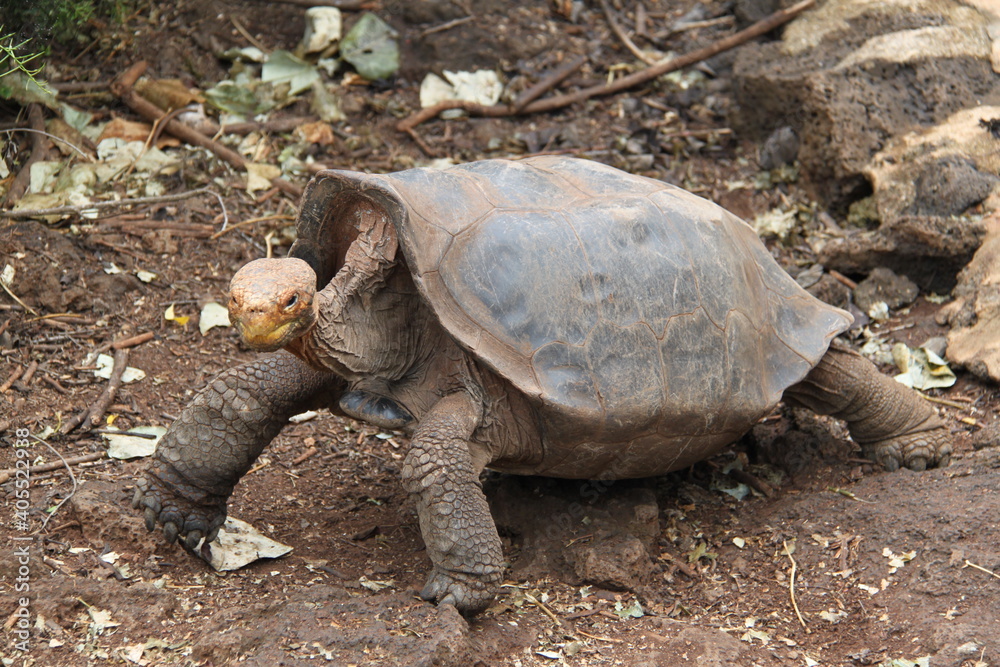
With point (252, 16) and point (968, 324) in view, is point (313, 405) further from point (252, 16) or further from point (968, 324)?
point (252, 16)

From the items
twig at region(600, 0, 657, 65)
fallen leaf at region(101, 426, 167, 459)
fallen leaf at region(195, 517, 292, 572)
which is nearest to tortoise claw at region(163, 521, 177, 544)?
fallen leaf at region(195, 517, 292, 572)

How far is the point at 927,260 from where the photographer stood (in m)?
5.76

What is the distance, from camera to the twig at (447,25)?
779 centimetres

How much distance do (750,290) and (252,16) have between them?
5237mm

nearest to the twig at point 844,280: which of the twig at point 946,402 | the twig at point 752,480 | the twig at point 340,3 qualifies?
the twig at point 946,402

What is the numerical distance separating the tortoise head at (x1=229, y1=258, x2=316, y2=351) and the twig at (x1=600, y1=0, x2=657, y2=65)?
5706 millimetres

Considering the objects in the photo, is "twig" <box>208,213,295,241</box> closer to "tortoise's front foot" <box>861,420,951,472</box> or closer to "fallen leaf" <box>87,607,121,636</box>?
"fallen leaf" <box>87,607,121,636</box>

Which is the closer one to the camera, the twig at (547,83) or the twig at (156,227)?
the twig at (156,227)

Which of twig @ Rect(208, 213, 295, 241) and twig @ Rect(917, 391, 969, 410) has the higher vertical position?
twig @ Rect(917, 391, 969, 410)

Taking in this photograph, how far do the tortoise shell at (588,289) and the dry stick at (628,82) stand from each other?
3.39 metres

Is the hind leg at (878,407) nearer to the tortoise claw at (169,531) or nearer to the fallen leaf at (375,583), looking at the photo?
the fallen leaf at (375,583)

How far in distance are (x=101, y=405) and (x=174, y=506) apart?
1.08 m

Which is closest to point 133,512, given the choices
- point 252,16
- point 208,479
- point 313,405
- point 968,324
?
point 208,479

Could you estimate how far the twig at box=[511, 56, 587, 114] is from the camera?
7.47 meters
